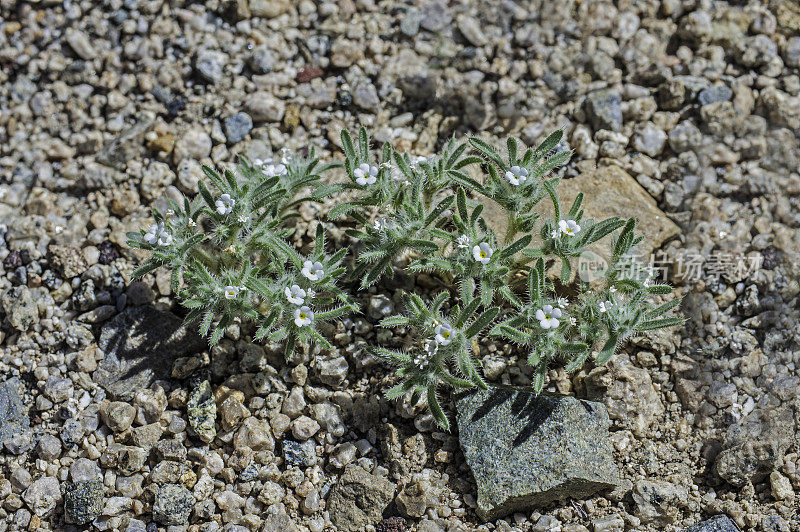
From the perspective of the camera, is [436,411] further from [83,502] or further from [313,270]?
[83,502]

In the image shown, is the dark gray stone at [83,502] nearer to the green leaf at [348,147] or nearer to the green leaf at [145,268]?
the green leaf at [145,268]

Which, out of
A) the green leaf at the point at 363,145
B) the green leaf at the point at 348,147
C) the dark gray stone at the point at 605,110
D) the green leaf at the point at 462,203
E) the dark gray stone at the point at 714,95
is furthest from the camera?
the dark gray stone at the point at 714,95

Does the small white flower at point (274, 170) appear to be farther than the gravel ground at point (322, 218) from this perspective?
Yes

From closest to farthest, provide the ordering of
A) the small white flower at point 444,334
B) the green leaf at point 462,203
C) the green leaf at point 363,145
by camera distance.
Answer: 1. the small white flower at point 444,334
2. the green leaf at point 462,203
3. the green leaf at point 363,145

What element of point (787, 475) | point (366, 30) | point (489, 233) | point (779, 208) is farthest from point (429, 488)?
point (366, 30)

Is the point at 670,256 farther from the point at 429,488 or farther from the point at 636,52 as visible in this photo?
the point at 429,488

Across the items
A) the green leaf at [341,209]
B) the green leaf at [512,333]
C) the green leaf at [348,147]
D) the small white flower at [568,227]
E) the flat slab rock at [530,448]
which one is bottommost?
the flat slab rock at [530,448]

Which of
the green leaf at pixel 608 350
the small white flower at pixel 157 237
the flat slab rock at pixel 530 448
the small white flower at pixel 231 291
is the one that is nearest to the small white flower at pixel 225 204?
the small white flower at pixel 157 237
